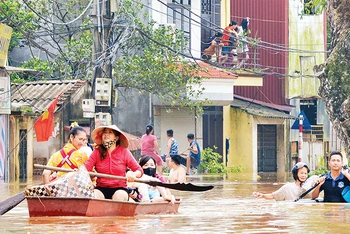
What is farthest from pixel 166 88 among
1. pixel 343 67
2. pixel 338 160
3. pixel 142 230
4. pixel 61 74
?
pixel 142 230

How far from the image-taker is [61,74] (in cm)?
3547

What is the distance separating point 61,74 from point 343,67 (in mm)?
13223

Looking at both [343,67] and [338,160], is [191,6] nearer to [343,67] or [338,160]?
[343,67]

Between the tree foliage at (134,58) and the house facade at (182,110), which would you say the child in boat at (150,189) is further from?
the house facade at (182,110)

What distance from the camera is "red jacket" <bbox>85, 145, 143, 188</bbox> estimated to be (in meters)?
13.4

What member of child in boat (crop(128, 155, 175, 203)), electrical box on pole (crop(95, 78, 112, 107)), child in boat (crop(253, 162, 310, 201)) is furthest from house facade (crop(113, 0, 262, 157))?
child in boat (crop(128, 155, 175, 203))

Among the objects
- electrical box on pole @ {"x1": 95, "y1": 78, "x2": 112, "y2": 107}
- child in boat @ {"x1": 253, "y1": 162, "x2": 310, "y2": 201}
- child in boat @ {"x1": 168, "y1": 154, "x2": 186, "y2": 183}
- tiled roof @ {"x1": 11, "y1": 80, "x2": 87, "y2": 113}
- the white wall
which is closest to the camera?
child in boat @ {"x1": 253, "y1": 162, "x2": 310, "y2": 201}

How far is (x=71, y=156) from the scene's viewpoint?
1426 cm

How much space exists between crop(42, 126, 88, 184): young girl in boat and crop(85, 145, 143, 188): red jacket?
0.86m

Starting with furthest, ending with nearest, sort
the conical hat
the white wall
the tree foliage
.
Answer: the white wall < the tree foliage < the conical hat

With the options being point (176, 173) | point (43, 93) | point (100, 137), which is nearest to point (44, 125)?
point (43, 93)

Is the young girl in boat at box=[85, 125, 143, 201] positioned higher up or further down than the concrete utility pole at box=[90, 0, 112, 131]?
further down

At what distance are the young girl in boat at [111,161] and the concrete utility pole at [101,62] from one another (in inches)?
473

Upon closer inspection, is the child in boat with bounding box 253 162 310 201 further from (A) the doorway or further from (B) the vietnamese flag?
(A) the doorway
